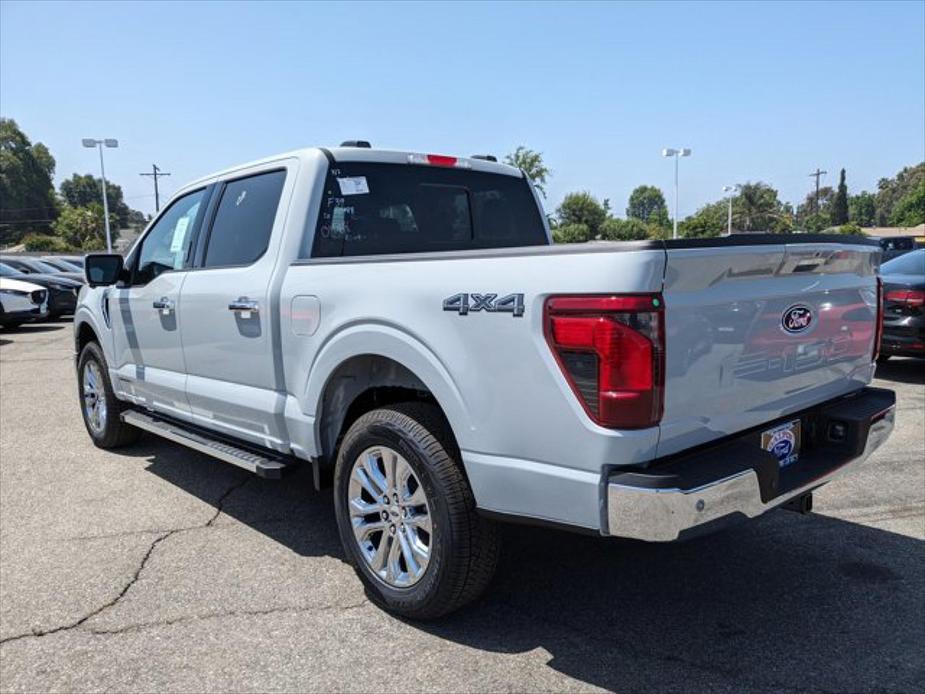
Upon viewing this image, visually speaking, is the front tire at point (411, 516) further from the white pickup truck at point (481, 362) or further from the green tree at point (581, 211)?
the green tree at point (581, 211)

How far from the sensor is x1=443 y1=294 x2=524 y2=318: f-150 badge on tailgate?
2.52 m

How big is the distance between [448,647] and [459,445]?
2.76 ft

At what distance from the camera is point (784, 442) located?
3.00 m

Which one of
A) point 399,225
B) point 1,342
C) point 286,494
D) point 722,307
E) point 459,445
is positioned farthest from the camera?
point 1,342

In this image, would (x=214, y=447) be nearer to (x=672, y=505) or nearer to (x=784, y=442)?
(x=672, y=505)

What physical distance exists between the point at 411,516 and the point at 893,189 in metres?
159

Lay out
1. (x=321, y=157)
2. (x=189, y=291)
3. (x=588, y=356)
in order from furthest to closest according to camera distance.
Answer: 1. (x=189, y=291)
2. (x=321, y=157)
3. (x=588, y=356)

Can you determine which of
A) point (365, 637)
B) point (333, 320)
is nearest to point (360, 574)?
point (365, 637)

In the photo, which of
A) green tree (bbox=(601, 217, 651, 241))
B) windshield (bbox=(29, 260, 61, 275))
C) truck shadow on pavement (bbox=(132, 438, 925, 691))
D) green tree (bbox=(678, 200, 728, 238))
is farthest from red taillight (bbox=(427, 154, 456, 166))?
green tree (bbox=(601, 217, 651, 241))

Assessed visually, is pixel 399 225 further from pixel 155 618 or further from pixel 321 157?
pixel 155 618

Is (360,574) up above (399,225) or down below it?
below

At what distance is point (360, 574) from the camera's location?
336 centimetres

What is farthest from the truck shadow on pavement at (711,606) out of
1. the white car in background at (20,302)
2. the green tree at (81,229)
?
the green tree at (81,229)

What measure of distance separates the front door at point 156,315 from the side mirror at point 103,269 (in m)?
0.10
